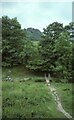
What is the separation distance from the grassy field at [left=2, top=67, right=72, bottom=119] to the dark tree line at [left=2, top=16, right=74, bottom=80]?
348cm

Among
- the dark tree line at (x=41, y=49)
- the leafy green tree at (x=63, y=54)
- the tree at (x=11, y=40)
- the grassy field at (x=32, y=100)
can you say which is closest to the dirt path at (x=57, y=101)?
the grassy field at (x=32, y=100)

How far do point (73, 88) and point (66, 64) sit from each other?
897 centimetres

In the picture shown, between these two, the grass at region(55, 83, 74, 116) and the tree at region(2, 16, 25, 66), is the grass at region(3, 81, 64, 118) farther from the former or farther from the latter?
the tree at region(2, 16, 25, 66)

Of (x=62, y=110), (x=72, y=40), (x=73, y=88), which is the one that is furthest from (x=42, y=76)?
(x=62, y=110)

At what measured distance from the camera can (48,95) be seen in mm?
36688

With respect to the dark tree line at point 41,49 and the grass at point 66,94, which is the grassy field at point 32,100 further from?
the dark tree line at point 41,49

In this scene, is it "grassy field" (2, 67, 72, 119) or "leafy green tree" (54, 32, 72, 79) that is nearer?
"grassy field" (2, 67, 72, 119)

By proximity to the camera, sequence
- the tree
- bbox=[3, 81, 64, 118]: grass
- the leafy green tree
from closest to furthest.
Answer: bbox=[3, 81, 64, 118]: grass, the leafy green tree, the tree

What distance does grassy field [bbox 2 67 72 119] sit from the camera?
2870 centimetres

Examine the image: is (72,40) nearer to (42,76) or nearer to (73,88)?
(42,76)

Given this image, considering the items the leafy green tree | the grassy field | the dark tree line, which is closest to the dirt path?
the grassy field

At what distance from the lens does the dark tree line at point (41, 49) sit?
159 ft

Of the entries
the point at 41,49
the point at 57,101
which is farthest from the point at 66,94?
the point at 41,49

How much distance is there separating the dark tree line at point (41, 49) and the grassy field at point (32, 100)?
348 centimetres
